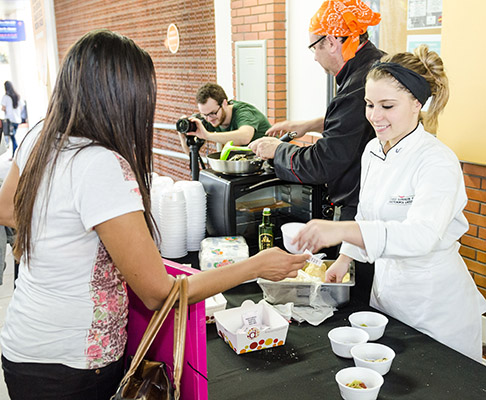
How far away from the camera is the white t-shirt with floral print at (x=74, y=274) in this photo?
4.00 ft

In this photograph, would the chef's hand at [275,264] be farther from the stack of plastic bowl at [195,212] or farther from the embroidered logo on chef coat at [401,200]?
the stack of plastic bowl at [195,212]

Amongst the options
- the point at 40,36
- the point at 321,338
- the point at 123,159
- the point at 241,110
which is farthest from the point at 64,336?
the point at 40,36

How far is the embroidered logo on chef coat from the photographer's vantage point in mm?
1917

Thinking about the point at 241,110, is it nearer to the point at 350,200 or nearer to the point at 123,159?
the point at 350,200

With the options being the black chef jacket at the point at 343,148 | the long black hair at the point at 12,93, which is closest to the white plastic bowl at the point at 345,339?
the black chef jacket at the point at 343,148

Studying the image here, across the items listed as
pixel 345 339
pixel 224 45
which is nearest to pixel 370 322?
pixel 345 339

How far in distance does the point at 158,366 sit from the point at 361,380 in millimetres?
560

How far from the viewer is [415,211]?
177 cm

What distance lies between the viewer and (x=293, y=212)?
285 cm

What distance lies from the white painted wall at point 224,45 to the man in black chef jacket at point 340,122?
342 centimetres

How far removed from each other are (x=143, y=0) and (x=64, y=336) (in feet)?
24.2

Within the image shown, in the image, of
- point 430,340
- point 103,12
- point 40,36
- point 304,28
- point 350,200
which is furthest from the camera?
point 40,36

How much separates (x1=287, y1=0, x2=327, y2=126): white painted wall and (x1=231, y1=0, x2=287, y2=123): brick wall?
6cm

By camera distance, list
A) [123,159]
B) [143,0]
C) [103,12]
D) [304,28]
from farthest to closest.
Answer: [103,12], [143,0], [304,28], [123,159]
